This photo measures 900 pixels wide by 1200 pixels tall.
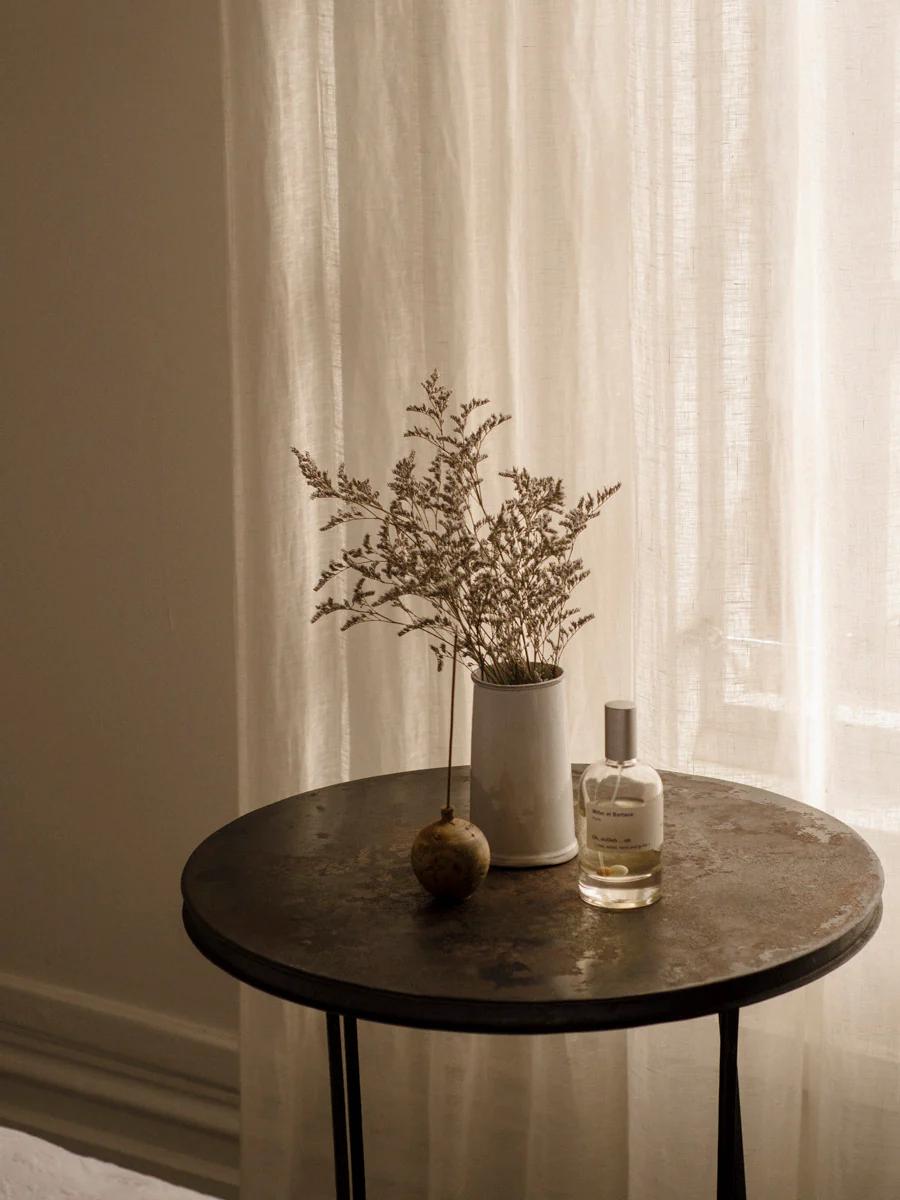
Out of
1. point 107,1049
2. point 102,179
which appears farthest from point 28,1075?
point 102,179

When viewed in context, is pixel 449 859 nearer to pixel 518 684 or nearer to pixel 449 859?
pixel 449 859

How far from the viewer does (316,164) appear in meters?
1.84

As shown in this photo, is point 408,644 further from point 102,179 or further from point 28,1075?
point 28,1075

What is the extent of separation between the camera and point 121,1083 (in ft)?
7.55

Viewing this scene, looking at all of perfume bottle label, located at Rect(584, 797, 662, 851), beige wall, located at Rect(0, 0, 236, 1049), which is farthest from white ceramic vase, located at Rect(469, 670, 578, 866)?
beige wall, located at Rect(0, 0, 236, 1049)

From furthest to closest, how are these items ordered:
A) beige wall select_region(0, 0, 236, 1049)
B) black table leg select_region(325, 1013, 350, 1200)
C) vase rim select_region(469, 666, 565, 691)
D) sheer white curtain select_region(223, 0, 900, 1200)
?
beige wall select_region(0, 0, 236, 1049) → sheer white curtain select_region(223, 0, 900, 1200) → black table leg select_region(325, 1013, 350, 1200) → vase rim select_region(469, 666, 565, 691)

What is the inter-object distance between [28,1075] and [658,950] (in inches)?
62.7

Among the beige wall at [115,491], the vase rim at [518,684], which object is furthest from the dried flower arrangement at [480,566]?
the beige wall at [115,491]

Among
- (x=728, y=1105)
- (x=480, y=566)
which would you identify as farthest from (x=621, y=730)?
(x=728, y=1105)

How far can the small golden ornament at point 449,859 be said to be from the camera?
1217 mm

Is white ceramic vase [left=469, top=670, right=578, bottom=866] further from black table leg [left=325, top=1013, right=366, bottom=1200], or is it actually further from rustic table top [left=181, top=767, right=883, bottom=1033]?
black table leg [left=325, top=1013, right=366, bottom=1200]

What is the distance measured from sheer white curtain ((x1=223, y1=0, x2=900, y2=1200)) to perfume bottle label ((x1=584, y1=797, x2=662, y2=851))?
1.55 ft

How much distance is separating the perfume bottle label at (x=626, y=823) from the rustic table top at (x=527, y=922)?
0.06 metres

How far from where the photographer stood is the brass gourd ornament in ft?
3.99
